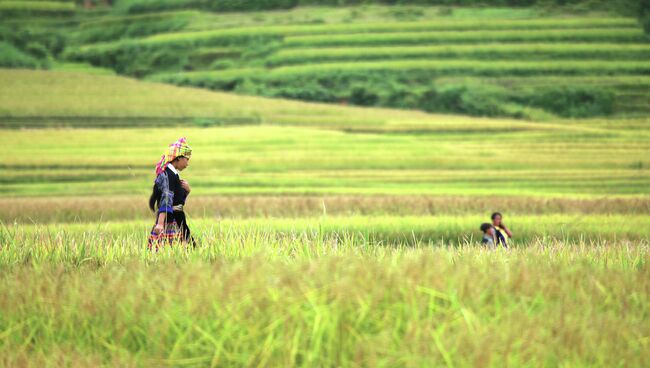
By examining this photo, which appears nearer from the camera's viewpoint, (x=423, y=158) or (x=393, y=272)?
(x=393, y=272)

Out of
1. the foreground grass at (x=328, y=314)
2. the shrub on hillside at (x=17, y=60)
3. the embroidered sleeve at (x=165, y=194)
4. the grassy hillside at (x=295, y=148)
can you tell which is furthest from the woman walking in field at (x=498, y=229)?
the shrub on hillside at (x=17, y=60)

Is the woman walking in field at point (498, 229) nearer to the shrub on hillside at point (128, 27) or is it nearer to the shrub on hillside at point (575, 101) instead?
the shrub on hillside at point (575, 101)

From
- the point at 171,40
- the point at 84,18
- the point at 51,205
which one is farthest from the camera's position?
the point at 84,18

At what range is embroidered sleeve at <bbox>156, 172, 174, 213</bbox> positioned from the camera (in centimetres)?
751

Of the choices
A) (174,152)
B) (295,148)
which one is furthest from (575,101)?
(174,152)

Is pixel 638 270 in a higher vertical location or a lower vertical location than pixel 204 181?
higher

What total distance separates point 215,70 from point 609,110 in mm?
21766

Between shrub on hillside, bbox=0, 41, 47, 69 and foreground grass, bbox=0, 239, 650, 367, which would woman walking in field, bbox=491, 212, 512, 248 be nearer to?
foreground grass, bbox=0, 239, 650, 367

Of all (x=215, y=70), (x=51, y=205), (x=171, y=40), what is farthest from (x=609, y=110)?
(x=51, y=205)

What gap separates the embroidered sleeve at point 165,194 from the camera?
751 centimetres

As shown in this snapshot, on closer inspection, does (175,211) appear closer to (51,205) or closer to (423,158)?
(51,205)

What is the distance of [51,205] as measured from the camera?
58.7ft

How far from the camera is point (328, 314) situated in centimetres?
432

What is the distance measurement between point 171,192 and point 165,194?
0.24 feet
